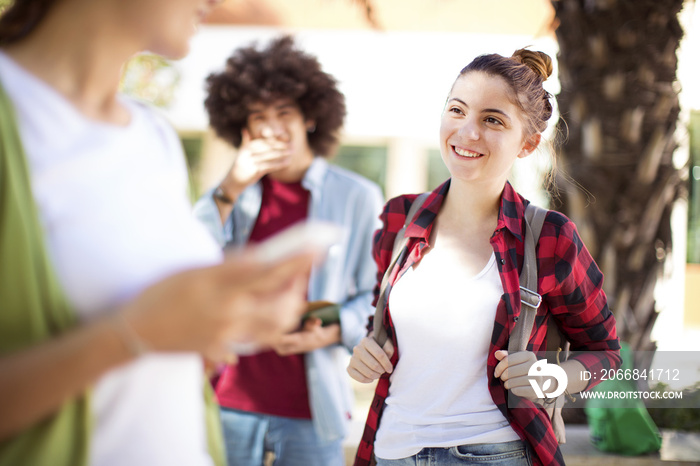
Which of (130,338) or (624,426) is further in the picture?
(624,426)

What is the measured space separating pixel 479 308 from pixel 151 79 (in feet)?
21.8

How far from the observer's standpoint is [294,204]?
2906 millimetres

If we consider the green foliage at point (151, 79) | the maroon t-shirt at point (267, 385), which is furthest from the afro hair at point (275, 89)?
the green foliage at point (151, 79)

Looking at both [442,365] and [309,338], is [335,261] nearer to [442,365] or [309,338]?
[309,338]

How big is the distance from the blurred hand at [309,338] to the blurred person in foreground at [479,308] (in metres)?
0.47

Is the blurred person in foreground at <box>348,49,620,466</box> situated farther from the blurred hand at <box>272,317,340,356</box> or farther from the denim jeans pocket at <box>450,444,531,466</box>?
the blurred hand at <box>272,317,340,356</box>

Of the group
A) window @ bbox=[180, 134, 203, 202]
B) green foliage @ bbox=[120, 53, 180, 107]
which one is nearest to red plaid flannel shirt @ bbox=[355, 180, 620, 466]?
green foliage @ bbox=[120, 53, 180, 107]

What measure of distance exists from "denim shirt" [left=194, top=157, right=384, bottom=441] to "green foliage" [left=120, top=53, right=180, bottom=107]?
4.49 meters

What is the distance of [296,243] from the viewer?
0.81 m

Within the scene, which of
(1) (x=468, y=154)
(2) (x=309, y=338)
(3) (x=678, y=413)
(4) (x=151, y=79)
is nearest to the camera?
(1) (x=468, y=154)

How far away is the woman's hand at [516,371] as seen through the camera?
6.10 feet

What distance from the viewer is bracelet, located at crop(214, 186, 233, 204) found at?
2.75 metres

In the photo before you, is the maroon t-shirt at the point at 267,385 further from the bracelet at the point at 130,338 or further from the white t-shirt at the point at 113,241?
the bracelet at the point at 130,338

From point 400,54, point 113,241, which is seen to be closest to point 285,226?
point 113,241
